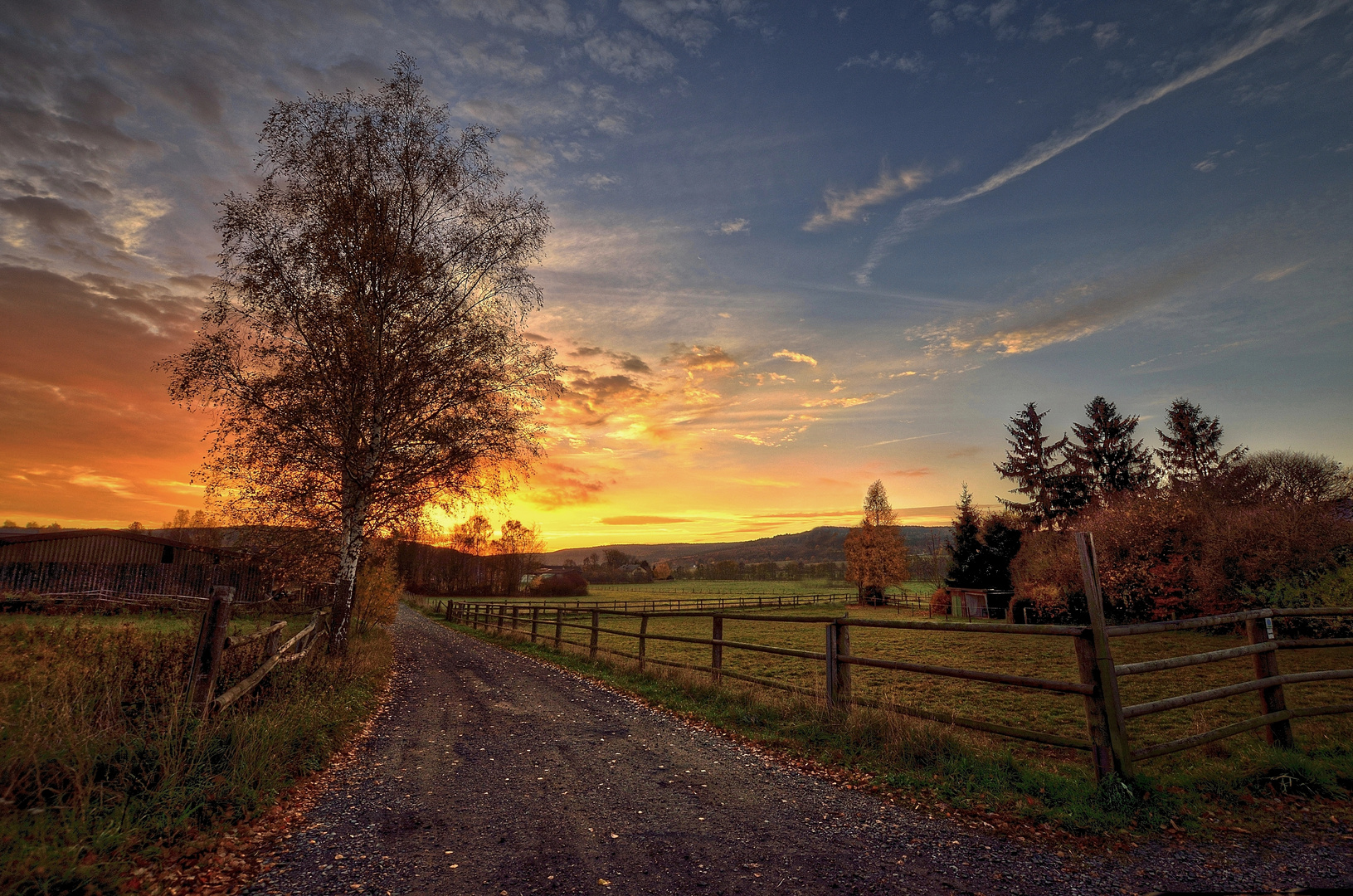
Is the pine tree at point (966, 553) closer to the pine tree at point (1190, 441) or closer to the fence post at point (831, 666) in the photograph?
the pine tree at point (1190, 441)

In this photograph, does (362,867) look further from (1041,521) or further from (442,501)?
(1041,521)

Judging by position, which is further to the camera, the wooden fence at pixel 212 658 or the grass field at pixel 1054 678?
the grass field at pixel 1054 678

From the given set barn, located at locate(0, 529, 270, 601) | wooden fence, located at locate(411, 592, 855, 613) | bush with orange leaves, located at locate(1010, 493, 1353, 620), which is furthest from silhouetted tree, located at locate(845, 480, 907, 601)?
barn, located at locate(0, 529, 270, 601)

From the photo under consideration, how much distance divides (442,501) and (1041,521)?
40.5m

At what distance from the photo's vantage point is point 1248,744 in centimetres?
636

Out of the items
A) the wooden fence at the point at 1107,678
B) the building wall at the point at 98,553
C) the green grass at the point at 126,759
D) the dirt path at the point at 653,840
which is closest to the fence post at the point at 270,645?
the green grass at the point at 126,759

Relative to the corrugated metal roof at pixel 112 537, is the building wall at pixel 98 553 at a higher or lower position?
lower

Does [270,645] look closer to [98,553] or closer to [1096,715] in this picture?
[1096,715]

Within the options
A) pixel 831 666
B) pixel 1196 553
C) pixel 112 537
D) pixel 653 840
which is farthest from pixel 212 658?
pixel 112 537

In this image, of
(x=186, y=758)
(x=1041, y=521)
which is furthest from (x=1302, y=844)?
(x=1041, y=521)

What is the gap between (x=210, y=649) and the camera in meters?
5.41

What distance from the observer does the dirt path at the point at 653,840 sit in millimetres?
3646

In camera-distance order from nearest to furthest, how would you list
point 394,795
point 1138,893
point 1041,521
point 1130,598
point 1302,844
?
1. point 1138,893
2. point 1302,844
3. point 394,795
4. point 1130,598
5. point 1041,521

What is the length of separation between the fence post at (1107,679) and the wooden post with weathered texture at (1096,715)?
0.8 inches
